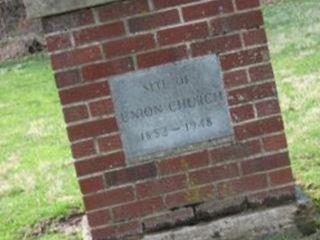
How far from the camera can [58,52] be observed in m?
4.57

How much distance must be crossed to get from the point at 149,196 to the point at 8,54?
1541 centimetres

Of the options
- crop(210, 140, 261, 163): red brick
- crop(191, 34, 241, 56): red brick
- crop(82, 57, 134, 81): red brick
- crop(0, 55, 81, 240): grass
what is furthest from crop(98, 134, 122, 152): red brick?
crop(0, 55, 81, 240): grass

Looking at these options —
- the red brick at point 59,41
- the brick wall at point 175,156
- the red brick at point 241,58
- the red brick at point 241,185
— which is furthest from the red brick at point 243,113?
the red brick at point 59,41

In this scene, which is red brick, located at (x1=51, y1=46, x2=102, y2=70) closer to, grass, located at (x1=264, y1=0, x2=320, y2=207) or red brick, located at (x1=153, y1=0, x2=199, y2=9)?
red brick, located at (x1=153, y1=0, x2=199, y2=9)

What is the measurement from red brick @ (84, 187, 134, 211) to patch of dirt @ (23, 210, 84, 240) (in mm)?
989

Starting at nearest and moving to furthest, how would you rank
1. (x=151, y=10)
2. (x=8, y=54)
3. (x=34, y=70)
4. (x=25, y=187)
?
(x=151, y=10) → (x=25, y=187) → (x=34, y=70) → (x=8, y=54)

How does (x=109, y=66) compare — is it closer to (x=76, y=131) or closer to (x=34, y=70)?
(x=76, y=131)

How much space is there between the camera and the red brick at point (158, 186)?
4.70 metres

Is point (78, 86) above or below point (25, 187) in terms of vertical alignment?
above

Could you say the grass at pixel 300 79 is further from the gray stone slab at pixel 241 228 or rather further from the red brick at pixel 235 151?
the red brick at pixel 235 151

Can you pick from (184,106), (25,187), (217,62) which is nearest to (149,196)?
(184,106)

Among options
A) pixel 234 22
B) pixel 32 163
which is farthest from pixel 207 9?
pixel 32 163

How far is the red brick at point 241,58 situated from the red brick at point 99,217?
43.2 inches

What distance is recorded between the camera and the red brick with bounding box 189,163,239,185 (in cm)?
471
